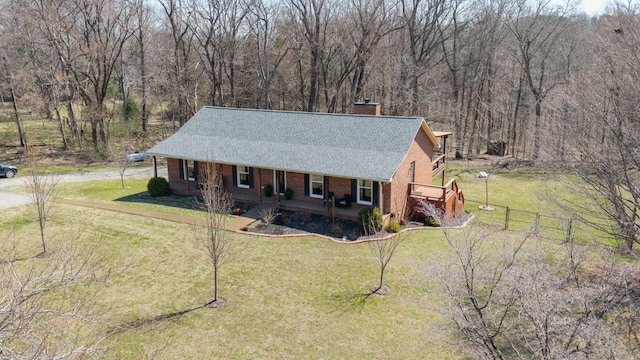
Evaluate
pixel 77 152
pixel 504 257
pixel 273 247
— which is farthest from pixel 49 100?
pixel 504 257

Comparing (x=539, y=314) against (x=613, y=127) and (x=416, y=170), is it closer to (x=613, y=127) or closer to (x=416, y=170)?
(x=613, y=127)

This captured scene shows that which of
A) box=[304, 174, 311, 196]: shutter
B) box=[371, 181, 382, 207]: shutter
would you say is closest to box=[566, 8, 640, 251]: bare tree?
box=[371, 181, 382, 207]: shutter

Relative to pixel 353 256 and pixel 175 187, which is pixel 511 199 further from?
pixel 175 187

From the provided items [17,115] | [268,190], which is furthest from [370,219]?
[17,115]

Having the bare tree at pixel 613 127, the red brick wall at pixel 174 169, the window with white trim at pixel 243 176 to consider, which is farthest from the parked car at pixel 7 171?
the bare tree at pixel 613 127

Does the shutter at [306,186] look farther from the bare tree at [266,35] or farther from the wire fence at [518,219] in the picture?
the bare tree at [266,35]

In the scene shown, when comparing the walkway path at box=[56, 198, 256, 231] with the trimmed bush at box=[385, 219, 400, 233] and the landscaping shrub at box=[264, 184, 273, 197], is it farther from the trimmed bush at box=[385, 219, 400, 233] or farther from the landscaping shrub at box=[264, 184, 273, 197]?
the trimmed bush at box=[385, 219, 400, 233]
